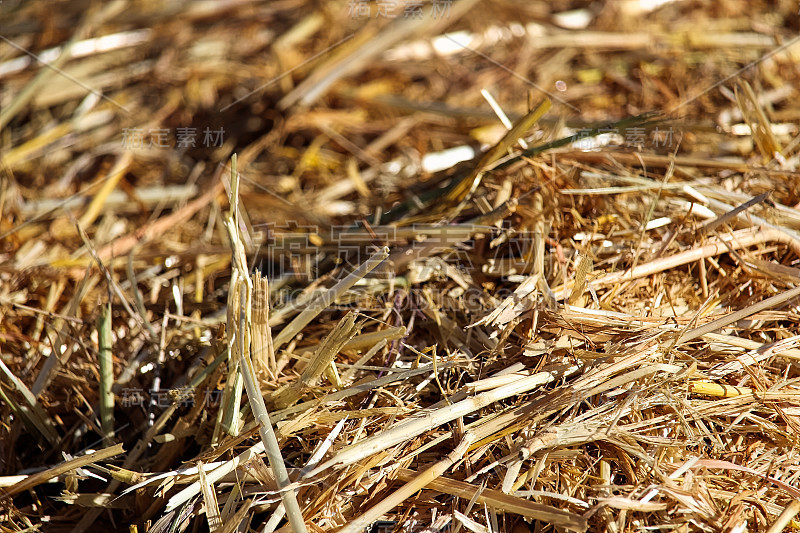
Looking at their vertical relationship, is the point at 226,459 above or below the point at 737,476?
above

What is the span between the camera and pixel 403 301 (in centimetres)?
121

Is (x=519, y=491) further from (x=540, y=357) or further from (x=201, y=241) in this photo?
(x=201, y=241)

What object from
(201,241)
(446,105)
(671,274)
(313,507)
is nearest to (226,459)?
(313,507)

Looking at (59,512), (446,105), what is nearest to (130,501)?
(59,512)

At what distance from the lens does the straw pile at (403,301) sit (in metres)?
0.96

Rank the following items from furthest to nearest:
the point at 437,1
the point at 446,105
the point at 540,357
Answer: the point at 437,1, the point at 446,105, the point at 540,357

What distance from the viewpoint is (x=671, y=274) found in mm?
1195

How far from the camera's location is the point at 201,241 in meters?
1.54

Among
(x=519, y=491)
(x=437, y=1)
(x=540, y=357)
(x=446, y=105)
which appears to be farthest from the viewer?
(x=437, y=1)

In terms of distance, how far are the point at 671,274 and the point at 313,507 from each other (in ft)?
2.38

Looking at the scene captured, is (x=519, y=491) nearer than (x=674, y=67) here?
Yes

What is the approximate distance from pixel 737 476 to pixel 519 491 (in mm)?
327

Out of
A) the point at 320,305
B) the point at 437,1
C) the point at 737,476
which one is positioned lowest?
the point at 737,476

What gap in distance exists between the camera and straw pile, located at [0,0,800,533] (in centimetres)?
96
